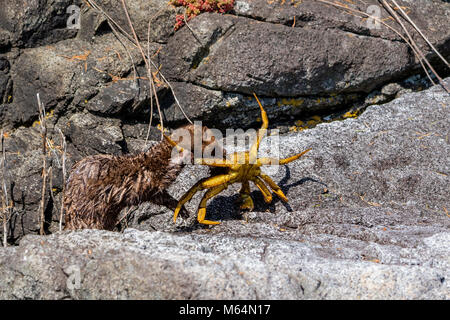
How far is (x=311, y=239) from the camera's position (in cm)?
402

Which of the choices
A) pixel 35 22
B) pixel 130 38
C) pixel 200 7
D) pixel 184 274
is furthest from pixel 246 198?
pixel 35 22

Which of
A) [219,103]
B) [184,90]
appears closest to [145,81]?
[184,90]

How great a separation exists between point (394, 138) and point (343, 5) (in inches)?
78.0

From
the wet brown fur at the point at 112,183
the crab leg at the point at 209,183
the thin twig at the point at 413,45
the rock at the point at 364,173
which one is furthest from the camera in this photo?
the thin twig at the point at 413,45

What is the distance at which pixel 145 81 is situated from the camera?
18.6 ft

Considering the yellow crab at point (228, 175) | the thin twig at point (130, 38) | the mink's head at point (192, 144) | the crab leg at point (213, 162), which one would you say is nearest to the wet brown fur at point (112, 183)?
the mink's head at point (192, 144)

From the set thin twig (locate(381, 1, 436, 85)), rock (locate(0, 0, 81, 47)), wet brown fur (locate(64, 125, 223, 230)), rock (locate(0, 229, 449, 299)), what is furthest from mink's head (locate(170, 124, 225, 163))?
thin twig (locate(381, 1, 436, 85))

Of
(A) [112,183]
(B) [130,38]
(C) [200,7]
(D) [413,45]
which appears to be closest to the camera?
(A) [112,183]

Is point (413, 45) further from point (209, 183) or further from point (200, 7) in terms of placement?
point (209, 183)

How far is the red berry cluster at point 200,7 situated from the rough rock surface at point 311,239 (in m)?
1.74

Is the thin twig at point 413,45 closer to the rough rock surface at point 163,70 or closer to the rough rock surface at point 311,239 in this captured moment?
the rough rock surface at point 163,70

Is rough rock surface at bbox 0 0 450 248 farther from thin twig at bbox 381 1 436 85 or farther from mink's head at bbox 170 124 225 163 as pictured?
mink's head at bbox 170 124 225 163

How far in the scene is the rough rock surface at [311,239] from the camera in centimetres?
306

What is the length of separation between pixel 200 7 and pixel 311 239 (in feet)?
10.6
